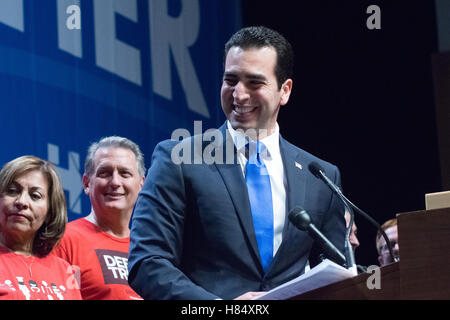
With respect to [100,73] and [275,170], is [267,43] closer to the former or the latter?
[275,170]

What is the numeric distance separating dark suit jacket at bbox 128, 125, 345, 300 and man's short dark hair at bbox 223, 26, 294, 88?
13.1 inches

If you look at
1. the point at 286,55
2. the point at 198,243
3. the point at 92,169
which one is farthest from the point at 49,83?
the point at 198,243

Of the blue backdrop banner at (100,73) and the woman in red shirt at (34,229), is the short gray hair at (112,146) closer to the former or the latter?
the blue backdrop banner at (100,73)

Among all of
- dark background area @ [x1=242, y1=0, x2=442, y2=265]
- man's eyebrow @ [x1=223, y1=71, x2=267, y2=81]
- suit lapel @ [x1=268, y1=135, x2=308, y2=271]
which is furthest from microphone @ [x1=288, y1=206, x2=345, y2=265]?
dark background area @ [x1=242, y1=0, x2=442, y2=265]

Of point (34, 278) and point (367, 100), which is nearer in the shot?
point (34, 278)

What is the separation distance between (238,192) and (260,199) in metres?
0.08

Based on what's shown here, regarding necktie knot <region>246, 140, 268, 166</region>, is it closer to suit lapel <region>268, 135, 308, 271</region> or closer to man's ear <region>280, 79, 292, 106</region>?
suit lapel <region>268, 135, 308, 271</region>

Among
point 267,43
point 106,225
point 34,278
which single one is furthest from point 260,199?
point 106,225

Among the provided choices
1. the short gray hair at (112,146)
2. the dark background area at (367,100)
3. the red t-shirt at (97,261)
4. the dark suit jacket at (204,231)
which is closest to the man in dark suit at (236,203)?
the dark suit jacket at (204,231)

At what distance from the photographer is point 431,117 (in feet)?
16.2

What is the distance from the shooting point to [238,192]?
1959 mm

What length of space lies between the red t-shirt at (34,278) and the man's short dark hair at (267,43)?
1.11 metres

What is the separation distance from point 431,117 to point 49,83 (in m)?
2.68
